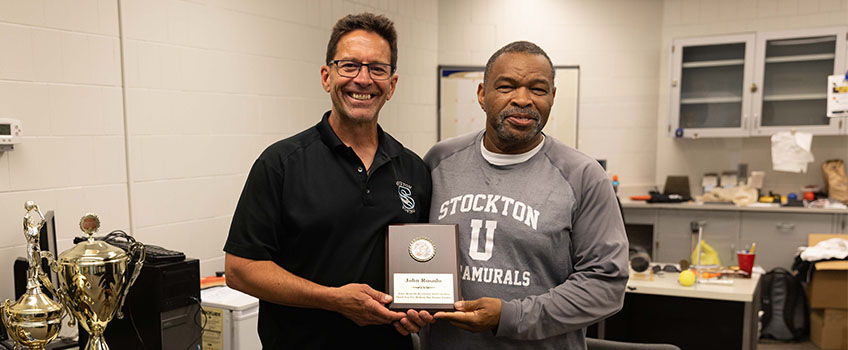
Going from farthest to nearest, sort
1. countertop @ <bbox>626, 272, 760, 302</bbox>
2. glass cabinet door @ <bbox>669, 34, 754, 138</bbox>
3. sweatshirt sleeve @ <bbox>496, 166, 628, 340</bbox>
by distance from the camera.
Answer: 1. glass cabinet door @ <bbox>669, 34, 754, 138</bbox>
2. countertop @ <bbox>626, 272, 760, 302</bbox>
3. sweatshirt sleeve @ <bbox>496, 166, 628, 340</bbox>

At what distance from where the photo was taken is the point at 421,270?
1.51 meters

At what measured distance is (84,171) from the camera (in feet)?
8.36

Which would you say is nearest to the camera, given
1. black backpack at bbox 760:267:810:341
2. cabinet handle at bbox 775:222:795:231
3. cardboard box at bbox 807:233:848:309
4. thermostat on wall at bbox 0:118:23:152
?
thermostat on wall at bbox 0:118:23:152

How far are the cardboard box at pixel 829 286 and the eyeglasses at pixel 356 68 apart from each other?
3.82 metres

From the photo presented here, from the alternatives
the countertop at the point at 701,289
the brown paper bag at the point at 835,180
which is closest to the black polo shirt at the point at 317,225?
the countertop at the point at 701,289

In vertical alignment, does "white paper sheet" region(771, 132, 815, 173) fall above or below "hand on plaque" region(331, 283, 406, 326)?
above

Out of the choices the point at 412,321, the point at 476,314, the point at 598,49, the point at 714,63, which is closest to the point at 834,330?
the point at 714,63

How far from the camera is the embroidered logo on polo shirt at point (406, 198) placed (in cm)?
157

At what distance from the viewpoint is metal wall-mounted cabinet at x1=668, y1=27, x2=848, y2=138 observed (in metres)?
4.46

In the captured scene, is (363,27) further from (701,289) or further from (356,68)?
(701,289)

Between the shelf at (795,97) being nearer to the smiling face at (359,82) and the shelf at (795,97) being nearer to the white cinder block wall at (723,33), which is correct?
the white cinder block wall at (723,33)

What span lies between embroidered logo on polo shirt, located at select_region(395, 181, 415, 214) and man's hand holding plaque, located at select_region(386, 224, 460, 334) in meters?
0.07

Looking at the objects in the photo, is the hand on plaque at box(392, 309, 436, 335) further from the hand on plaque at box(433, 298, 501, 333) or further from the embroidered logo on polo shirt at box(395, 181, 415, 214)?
the embroidered logo on polo shirt at box(395, 181, 415, 214)

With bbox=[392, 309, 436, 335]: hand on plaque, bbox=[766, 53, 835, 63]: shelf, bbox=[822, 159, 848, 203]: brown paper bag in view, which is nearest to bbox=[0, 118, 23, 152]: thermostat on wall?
bbox=[392, 309, 436, 335]: hand on plaque
